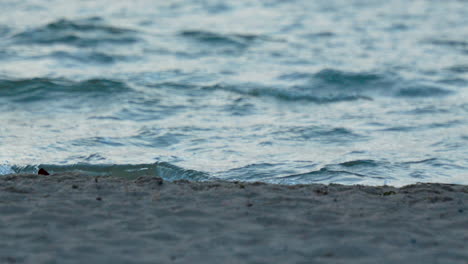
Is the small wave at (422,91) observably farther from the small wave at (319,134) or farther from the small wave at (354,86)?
the small wave at (319,134)

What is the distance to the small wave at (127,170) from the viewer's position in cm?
791

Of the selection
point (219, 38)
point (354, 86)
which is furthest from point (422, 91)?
point (219, 38)

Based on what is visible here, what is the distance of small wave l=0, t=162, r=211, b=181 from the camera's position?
791 cm

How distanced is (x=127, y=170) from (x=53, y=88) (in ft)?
14.9

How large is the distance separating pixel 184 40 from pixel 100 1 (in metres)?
6.11

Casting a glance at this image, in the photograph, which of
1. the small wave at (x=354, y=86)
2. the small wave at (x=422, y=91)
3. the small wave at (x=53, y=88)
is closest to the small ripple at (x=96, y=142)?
the small wave at (x=53, y=88)

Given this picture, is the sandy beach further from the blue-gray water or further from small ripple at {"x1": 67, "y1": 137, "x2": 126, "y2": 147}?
small ripple at {"x1": 67, "y1": 137, "x2": 126, "y2": 147}

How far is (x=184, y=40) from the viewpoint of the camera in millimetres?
16969

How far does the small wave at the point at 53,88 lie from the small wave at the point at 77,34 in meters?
3.85

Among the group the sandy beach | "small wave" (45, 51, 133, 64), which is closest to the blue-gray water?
"small wave" (45, 51, 133, 64)

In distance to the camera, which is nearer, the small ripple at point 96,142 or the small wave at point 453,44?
the small ripple at point 96,142

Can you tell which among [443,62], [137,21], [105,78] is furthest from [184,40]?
[443,62]

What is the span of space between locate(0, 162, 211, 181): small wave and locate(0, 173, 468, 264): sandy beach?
1.27 m

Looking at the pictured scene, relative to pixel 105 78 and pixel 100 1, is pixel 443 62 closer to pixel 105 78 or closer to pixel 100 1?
pixel 105 78
